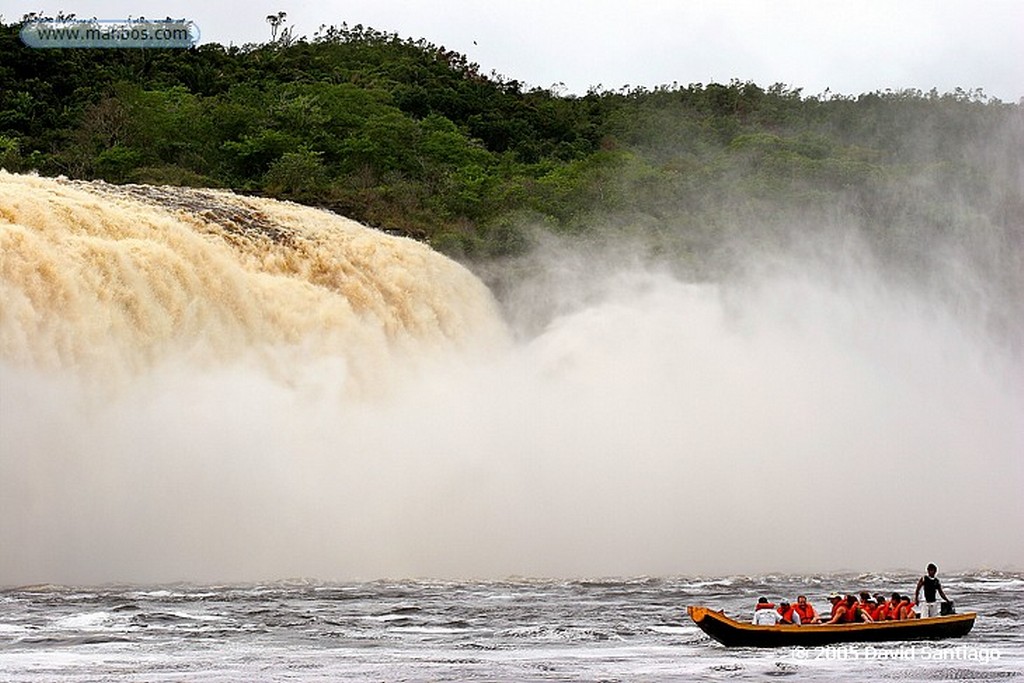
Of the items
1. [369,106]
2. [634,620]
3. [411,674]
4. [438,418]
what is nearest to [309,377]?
[438,418]

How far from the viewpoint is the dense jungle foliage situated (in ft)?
168

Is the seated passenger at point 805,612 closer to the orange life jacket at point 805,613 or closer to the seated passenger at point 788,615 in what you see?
the orange life jacket at point 805,613

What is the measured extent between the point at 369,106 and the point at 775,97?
2648 centimetres

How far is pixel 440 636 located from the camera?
63.4 ft

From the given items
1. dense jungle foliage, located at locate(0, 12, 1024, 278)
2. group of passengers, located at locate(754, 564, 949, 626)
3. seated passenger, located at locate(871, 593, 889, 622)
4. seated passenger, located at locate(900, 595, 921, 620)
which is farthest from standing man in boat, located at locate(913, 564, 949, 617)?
dense jungle foliage, located at locate(0, 12, 1024, 278)

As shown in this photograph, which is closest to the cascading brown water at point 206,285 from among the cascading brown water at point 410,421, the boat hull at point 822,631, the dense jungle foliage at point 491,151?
the cascading brown water at point 410,421

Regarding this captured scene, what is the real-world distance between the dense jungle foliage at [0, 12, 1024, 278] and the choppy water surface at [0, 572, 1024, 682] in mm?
22200

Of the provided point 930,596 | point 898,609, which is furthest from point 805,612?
point 930,596

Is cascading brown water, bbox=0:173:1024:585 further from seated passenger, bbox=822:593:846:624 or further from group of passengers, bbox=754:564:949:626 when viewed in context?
seated passenger, bbox=822:593:846:624

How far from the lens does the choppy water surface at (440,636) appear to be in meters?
16.8

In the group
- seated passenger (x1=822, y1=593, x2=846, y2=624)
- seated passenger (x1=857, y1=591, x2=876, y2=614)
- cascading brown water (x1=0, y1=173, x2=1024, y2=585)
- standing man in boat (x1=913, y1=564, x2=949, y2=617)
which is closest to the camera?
seated passenger (x1=822, y1=593, x2=846, y2=624)

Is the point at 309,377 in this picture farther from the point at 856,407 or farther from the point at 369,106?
the point at 369,106

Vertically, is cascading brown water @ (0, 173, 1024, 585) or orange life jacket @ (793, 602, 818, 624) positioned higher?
cascading brown water @ (0, 173, 1024, 585)

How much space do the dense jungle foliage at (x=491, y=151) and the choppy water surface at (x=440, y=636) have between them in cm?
2220
